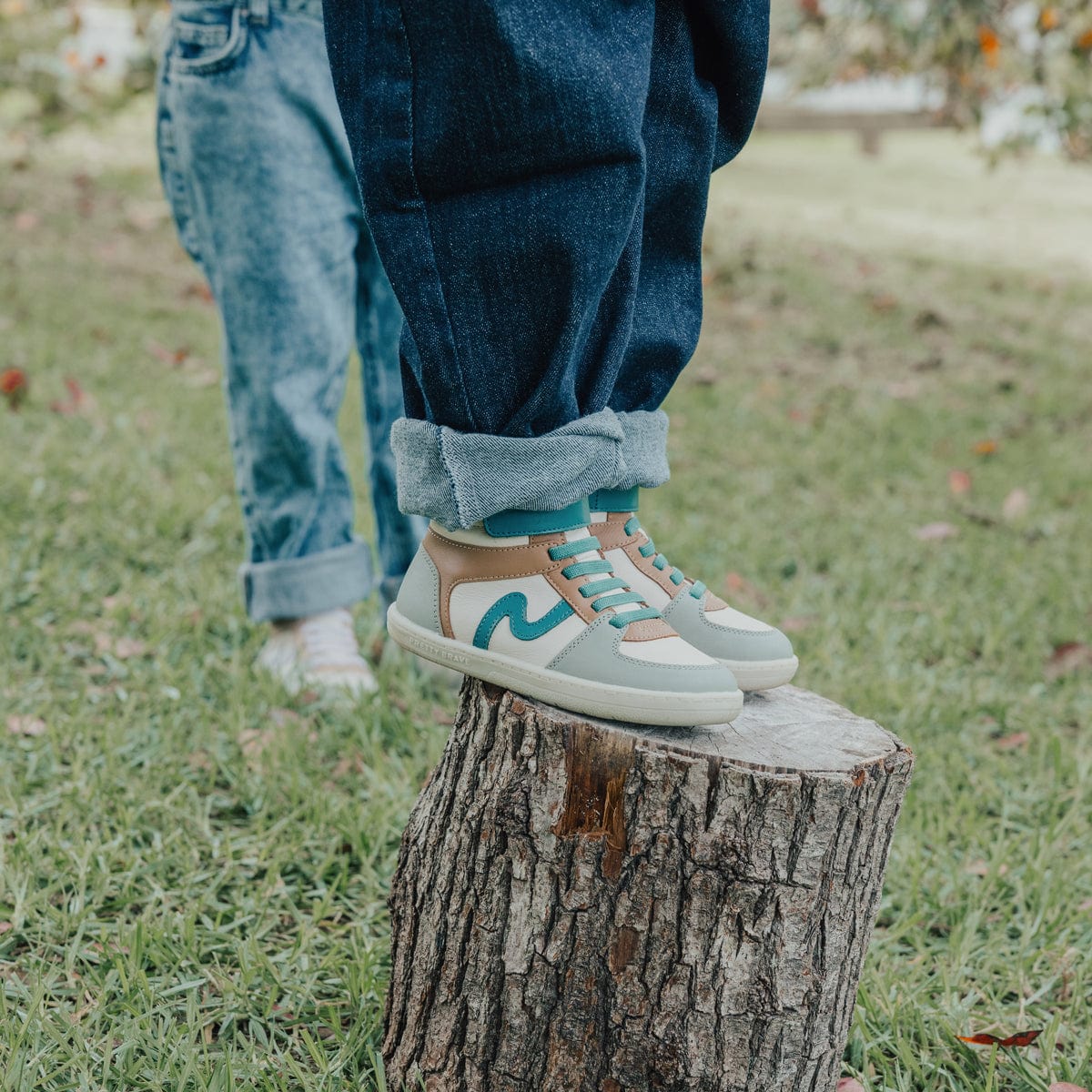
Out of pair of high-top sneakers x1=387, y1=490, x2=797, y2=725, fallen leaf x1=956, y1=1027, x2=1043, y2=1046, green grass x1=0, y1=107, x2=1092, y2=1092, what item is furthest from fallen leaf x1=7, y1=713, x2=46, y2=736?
fallen leaf x1=956, y1=1027, x2=1043, y2=1046

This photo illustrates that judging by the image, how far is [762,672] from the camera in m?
1.45

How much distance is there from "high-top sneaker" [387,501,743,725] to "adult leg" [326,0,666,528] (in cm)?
7

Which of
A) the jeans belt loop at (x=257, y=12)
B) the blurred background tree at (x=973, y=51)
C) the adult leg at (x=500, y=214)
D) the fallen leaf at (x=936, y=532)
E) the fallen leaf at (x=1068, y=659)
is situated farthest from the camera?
the blurred background tree at (x=973, y=51)

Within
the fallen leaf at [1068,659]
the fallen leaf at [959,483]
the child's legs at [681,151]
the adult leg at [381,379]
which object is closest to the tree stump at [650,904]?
the child's legs at [681,151]

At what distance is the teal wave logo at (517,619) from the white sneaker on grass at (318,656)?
90 cm

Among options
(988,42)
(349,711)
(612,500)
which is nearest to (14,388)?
(349,711)

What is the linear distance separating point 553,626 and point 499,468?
0.62ft

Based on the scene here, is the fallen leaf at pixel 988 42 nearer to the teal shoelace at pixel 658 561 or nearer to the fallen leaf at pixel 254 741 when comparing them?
the teal shoelace at pixel 658 561

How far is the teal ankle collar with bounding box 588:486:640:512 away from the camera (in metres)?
1.47

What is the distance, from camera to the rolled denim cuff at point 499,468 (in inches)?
50.8

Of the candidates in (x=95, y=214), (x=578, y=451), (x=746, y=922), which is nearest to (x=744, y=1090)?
(x=746, y=922)

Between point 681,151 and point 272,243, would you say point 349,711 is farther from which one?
point 681,151

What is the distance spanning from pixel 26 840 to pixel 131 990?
0.35 m

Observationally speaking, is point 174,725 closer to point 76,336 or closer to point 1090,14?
point 76,336
